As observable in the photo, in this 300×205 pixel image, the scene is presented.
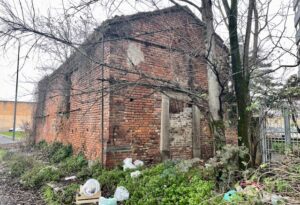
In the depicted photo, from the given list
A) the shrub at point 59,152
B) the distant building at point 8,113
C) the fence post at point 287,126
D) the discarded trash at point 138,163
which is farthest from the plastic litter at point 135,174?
the distant building at point 8,113

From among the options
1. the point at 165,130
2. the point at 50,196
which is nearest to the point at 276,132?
the point at 165,130

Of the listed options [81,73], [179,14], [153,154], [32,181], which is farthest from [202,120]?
[32,181]

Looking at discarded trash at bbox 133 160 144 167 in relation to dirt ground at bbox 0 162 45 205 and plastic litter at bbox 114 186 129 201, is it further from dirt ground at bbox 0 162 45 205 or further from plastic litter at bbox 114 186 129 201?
dirt ground at bbox 0 162 45 205

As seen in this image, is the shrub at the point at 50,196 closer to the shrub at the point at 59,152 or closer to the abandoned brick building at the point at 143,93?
the abandoned brick building at the point at 143,93

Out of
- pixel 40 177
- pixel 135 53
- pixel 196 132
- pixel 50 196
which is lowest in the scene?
pixel 50 196

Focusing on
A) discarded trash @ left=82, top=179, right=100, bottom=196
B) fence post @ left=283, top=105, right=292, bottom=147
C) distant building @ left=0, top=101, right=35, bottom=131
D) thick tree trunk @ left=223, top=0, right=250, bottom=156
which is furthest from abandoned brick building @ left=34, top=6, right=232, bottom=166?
distant building @ left=0, top=101, right=35, bottom=131

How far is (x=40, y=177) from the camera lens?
6.66 meters

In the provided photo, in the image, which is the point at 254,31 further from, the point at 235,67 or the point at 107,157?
the point at 107,157

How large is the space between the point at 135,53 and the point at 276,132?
13.7 feet

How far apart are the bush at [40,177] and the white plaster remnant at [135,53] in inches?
141

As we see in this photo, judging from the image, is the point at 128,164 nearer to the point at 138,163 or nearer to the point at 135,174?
the point at 138,163

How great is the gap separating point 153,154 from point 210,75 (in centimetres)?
309

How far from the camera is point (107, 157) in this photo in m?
6.50

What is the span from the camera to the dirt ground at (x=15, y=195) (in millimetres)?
5467
